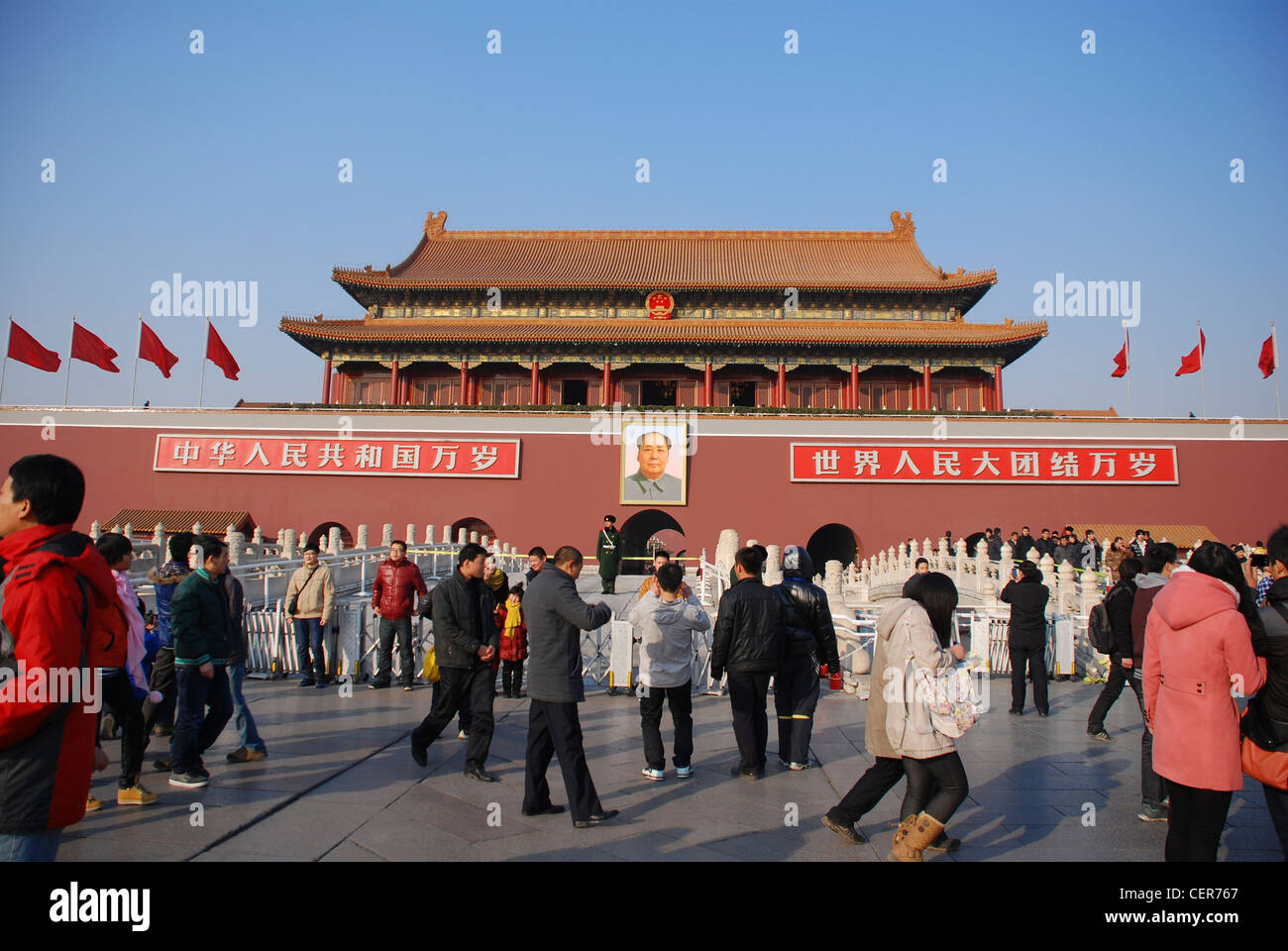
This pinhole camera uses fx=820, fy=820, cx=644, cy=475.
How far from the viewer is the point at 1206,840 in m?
2.93

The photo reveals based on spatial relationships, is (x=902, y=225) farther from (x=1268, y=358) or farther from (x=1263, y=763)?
(x=1263, y=763)

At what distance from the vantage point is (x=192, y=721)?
4.36 m

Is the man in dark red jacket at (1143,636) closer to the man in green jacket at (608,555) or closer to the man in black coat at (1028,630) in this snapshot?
the man in black coat at (1028,630)

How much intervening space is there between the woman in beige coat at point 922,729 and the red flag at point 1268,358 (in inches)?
823

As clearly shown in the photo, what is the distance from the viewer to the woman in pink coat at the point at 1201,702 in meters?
2.89

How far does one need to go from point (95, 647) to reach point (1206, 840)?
3.73m

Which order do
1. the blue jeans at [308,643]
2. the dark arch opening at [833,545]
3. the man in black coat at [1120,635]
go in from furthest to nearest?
the dark arch opening at [833,545] → the blue jeans at [308,643] → the man in black coat at [1120,635]

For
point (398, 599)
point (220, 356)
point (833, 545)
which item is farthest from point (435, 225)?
point (398, 599)

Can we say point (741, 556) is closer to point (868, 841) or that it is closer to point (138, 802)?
point (868, 841)

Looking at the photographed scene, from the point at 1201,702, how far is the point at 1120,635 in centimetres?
235

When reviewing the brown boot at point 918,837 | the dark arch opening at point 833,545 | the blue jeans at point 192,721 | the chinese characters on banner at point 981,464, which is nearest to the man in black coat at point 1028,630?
the brown boot at point 918,837

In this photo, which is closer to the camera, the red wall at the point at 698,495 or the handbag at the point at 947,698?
the handbag at the point at 947,698

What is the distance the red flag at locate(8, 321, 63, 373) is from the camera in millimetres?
18031
